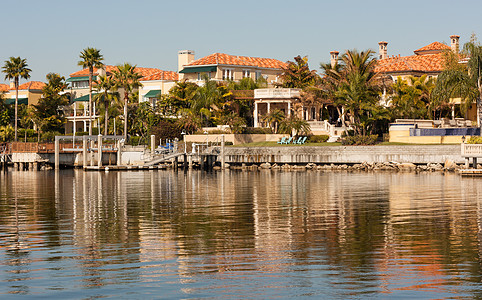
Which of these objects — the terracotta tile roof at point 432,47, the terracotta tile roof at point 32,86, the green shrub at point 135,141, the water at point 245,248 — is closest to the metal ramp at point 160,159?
the green shrub at point 135,141

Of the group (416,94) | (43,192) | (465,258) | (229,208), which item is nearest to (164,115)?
(416,94)

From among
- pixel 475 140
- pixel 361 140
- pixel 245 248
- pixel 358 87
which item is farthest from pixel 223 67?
pixel 245 248

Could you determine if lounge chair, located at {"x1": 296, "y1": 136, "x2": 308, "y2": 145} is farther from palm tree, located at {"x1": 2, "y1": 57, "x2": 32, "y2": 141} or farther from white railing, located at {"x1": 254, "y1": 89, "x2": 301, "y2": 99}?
palm tree, located at {"x1": 2, "y1": 57, "x2": 32, "y2": 141}

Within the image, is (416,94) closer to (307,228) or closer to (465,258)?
(307,228)

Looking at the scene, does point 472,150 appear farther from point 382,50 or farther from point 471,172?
point 382,50

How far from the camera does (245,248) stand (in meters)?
20.0

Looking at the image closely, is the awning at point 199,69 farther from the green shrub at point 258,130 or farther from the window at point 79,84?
the green shrub at point 258,130

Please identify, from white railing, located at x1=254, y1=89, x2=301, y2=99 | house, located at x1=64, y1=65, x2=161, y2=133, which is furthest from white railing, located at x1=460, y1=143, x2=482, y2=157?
house, located at x1=64, y1=65, x2=161, y2=133

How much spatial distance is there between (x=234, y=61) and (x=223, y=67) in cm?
285

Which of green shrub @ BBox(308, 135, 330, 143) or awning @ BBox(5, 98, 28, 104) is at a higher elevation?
awning @ BBox(5, 98, 28, 104)

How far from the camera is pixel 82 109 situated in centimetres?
11706

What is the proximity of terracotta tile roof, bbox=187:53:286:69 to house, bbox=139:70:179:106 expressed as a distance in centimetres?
620

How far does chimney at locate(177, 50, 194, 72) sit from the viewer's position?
112750 millimetres

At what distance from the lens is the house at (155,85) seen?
111875 millimetres
